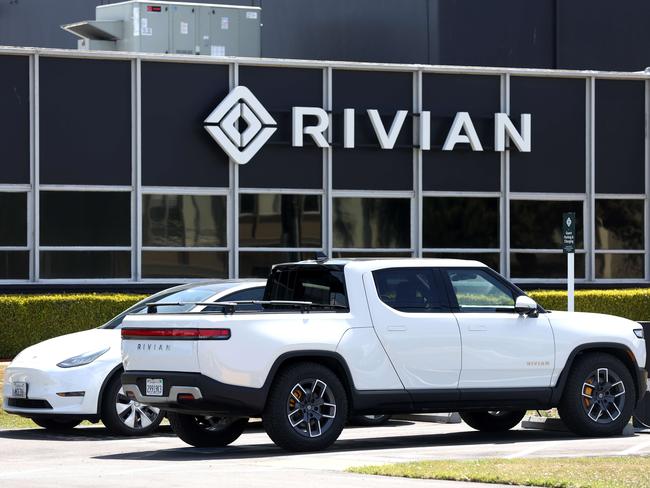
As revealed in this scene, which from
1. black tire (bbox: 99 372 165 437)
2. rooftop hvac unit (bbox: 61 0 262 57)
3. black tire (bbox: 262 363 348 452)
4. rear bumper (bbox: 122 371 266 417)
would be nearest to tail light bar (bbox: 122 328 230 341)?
rear bumper (bbox: 122 371 266 417)

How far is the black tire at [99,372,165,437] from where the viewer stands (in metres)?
15.4

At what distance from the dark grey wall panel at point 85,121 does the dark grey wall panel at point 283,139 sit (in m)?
2.26

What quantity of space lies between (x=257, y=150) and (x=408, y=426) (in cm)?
1093

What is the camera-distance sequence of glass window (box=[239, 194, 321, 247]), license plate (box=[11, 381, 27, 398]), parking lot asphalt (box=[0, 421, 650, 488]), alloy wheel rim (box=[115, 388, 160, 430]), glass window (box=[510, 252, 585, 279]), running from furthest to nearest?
glass window (box=[510, 252, 585, 279]) < glass window (box=[239, 194, 321, 247]) < license plate (box=[11, 381, 27, 398]) < alloy wheel rim (box=[115, 388, 160, 430]) < parking lot asphalt (box=[0, 421, 650, 488])

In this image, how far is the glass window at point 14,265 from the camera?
2577 centimetres

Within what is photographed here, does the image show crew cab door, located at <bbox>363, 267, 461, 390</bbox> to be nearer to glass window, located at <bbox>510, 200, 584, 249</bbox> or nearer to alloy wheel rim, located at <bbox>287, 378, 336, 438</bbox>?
alloy wheel rim, located at <bbox>287, 378, 336, 438</bbox>

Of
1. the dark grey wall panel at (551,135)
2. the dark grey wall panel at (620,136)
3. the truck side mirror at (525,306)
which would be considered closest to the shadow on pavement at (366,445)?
the truck side mirror at (525,306)

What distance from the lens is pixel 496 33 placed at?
31672 mm

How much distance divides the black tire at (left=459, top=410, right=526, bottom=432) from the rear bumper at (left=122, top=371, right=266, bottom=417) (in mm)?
3491

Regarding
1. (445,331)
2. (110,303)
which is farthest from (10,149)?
(445,331)

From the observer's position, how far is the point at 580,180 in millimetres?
29188

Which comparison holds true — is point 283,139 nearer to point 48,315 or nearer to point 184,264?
point 184,264

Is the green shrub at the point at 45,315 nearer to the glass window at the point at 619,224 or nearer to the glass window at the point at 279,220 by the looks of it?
the glass window at the point at 279,220

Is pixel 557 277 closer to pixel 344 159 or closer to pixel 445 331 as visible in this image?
pixel 344 159
